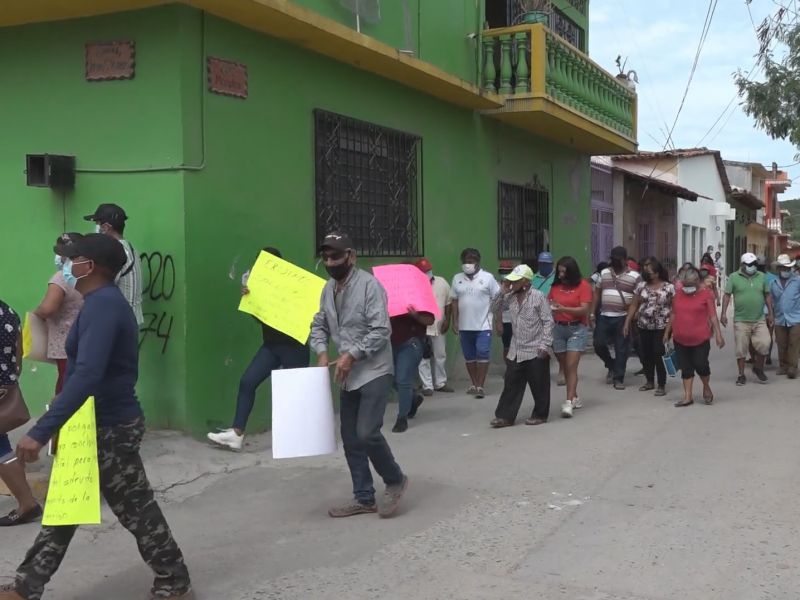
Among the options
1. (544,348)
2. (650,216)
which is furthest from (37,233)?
(650,216)

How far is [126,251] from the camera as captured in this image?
624 cm

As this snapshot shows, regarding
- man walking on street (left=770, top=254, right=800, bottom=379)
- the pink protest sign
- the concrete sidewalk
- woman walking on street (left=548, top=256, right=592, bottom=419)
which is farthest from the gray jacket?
man walking on street (left=770, top=254, right=800, bottom=379)

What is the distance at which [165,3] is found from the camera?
6.91m

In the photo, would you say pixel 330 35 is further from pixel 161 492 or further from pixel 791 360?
pixel 791 360

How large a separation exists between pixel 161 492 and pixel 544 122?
8.72m

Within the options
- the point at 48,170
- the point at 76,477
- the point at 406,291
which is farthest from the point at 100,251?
the point at 406,291

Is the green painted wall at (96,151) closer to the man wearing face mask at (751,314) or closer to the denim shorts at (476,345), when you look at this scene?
the denim shorts at (476,345)

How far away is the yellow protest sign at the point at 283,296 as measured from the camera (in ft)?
22.0

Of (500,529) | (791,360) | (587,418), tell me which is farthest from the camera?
(791,360)

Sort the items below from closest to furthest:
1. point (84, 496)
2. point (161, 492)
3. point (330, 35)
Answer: point (84, 496), point (161, 492), point (330, 35)

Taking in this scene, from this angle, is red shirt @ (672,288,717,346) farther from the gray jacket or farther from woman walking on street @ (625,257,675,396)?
the gray jacket

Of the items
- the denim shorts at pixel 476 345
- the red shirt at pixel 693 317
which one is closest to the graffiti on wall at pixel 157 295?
the denim shorts at pixel 476 345

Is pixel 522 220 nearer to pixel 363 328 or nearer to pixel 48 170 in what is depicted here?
pixel 48 170

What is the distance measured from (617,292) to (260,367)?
5.69 metres
